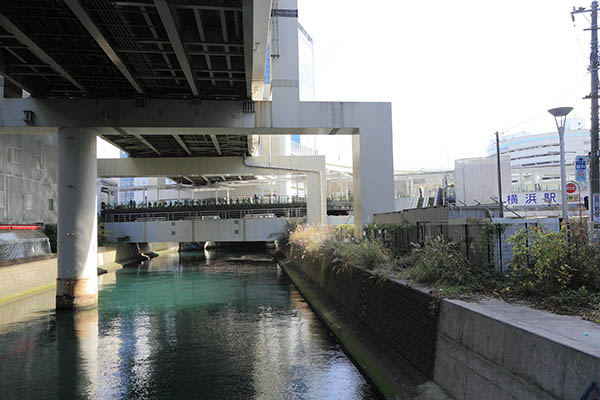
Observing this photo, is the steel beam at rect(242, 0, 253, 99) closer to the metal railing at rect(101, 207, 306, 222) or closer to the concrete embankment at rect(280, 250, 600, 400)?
the concrete embankment at rect(280, 250, 600, 400)

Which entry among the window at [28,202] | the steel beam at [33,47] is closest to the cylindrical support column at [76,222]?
the steel beam at [33,47]

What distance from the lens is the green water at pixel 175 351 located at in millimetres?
8797

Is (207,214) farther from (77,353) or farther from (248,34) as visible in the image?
(248,34)

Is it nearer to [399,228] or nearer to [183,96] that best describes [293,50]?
[183,96]

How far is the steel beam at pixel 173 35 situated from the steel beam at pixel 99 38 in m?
1.68

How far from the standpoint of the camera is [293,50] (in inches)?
714

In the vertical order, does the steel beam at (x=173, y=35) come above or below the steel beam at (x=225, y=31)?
below

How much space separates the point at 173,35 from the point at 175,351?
773 cm

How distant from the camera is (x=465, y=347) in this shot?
604 centimetres

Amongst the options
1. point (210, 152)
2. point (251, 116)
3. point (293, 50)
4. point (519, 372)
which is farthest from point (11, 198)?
point (519, 372)

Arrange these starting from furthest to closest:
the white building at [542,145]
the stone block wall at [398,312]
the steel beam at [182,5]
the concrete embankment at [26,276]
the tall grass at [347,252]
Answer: the white building at [542,145], the concrete embankment at [26,276], the tall grass at [347,252], the steel beam at [182,5], the stone block wall at [398,312]

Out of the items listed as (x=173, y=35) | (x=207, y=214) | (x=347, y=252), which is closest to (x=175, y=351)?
(x=347, y=252)

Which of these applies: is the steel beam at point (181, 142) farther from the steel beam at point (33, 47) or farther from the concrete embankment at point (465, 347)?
the concrete embankment at point (465, 347)

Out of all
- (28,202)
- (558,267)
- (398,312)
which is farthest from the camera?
(28,202)
